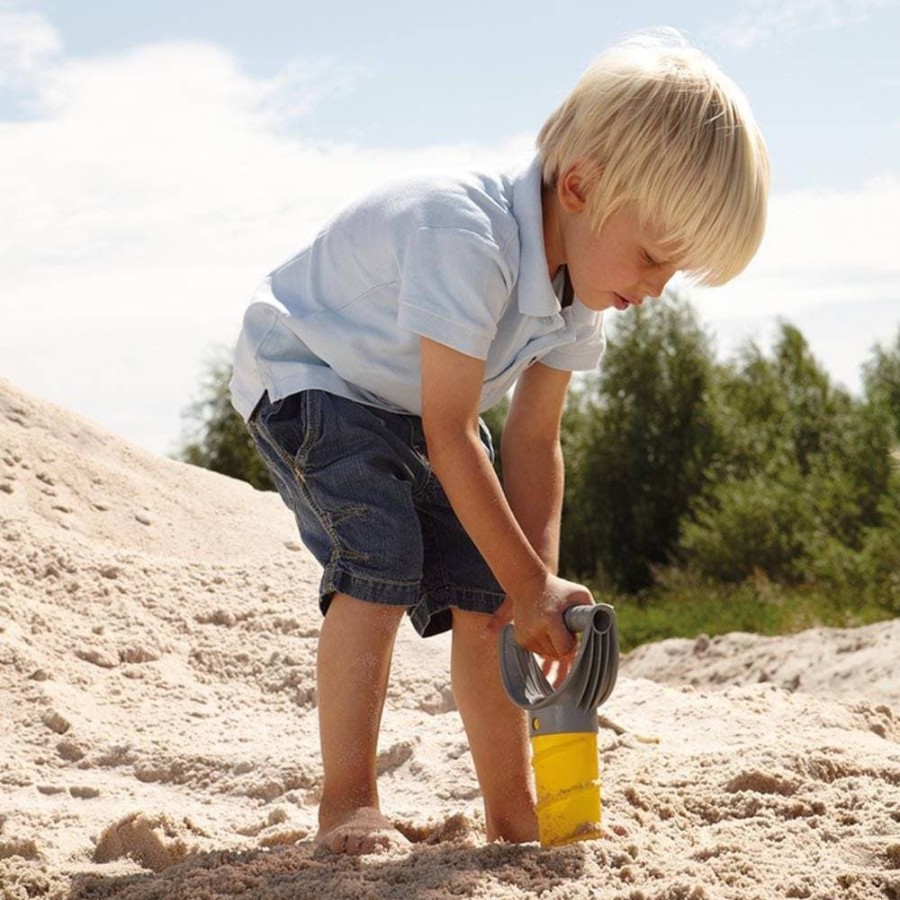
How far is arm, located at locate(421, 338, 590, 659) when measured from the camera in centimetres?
237

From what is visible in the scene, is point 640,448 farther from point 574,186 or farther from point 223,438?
point 574,186

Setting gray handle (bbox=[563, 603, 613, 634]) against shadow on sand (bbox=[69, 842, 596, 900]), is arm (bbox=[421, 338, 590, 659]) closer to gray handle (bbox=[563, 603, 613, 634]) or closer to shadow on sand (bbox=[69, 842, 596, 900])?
gray handle (bbox=[563, 603, 613, 634])

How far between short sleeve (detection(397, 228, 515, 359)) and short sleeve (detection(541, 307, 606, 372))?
1.08 ft

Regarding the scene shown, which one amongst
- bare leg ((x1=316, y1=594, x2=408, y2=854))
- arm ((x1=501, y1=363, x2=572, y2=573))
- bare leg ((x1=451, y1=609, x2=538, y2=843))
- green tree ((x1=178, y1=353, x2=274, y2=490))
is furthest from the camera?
green tree ((x1=178, y1=353, x2=274, y2=490))

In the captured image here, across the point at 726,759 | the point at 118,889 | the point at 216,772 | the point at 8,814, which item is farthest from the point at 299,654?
the point at 118,889

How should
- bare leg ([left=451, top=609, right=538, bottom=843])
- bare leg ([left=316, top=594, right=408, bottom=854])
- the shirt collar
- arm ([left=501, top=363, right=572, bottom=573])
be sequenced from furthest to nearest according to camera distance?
arm ([left=501, top=363, right=572, bottom=573]), bare leg ([left=451, top=609, right=538, bottom=843]), bare leg ([left=316, top=594, right=408, bottom=854]), the shirt collar

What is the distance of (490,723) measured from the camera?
2816 millimetres

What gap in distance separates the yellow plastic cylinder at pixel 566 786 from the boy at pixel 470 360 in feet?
0.51

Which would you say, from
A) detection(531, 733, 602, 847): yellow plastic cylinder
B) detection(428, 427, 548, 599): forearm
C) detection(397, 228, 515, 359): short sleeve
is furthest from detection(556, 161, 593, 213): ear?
detection(531, 733, 602, 847): yellow plastic cylinder

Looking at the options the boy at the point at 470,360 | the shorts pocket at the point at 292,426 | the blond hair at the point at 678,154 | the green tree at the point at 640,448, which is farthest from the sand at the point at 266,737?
the green tree at the point at 640,448

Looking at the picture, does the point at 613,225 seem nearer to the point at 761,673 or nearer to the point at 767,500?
the point at 761,673

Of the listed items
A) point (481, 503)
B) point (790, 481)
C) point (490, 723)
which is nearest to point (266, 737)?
point (490, 723)

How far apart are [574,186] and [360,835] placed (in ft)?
4.07

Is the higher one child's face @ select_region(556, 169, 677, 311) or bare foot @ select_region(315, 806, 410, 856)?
child's face @ select_region(556, 169, 677, 311)
